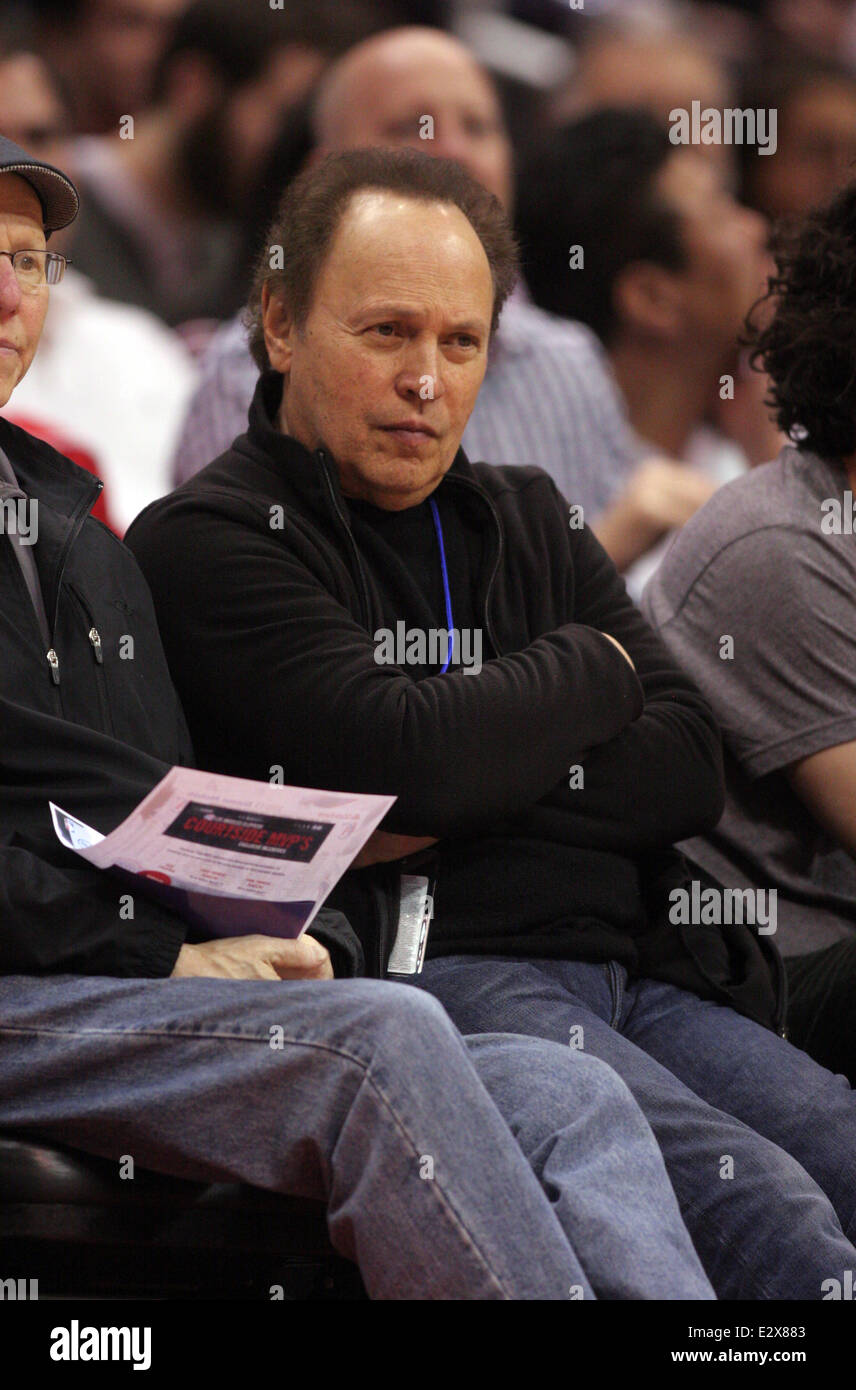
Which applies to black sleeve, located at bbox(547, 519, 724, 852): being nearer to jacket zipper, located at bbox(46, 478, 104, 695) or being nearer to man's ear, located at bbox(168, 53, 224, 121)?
jacket zipper, located at bbox(46, 478, 104, 695)

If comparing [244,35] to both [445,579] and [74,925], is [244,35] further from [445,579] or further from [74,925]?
[74,925]

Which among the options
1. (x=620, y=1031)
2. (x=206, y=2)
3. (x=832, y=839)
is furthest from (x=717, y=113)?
(x=620, y=1031)

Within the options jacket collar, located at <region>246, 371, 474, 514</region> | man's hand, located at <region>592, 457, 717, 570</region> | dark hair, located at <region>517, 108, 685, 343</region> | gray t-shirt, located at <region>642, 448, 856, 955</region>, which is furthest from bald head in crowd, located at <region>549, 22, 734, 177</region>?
jacket collar, located at <region>246, 371, 474, 514</region>

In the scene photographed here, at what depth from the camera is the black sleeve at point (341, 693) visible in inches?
68.7

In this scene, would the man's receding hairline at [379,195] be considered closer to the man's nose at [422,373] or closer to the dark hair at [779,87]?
the man's nose at [422,373]

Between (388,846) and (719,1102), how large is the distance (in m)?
0.47

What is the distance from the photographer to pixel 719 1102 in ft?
6.14

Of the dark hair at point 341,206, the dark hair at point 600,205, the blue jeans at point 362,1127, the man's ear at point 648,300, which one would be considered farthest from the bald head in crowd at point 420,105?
the blue jeans at point 362,1127

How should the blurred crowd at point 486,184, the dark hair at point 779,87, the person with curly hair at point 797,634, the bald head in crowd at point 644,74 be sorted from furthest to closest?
the dark hair at point 779,87, the bald head in crowd at point 644,74, the blurred crowd at point 486,184, the person with curly hair at point 797,634

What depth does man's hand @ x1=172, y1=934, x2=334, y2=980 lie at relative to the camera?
1582mm

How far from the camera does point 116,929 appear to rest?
156cm

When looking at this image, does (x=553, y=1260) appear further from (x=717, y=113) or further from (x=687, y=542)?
(x=717, y=113)

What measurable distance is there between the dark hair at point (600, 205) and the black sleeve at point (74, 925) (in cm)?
239

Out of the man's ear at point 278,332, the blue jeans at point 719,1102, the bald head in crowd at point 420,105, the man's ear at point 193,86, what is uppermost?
the man's ear at point 193,86
